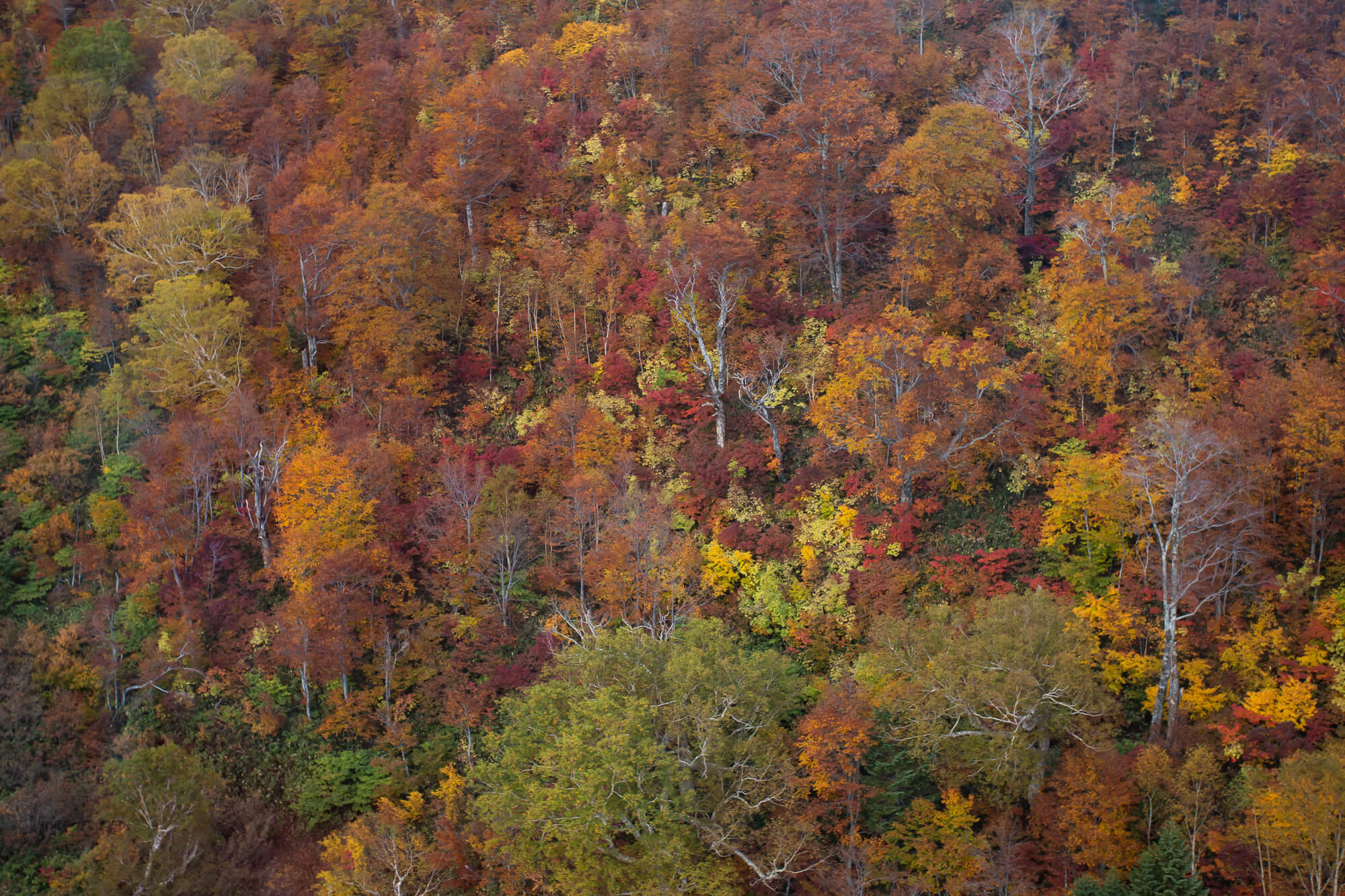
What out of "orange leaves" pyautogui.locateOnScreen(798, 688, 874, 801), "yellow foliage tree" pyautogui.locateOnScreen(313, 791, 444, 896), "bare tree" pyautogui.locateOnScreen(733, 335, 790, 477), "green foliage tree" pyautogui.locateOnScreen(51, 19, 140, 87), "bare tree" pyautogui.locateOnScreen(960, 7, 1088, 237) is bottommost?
"yellow foliage tree" pyautogui.locateOnScreen(313, 791, 444, 896)

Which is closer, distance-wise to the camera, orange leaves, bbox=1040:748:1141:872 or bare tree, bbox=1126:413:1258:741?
orange leaves, bbox=1040:748:1141:872

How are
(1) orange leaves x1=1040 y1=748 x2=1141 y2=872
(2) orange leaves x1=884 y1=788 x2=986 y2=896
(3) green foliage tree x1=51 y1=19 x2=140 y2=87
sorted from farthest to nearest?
1. (3) green foliage tree x1=51 y1=19 x2=140 y2=87
2. (2) orange leaves x1=884 y1=788 x2=986 y2=896
3. (1) orange leaves x1=1040 y1=748 x2=1141 y2=872

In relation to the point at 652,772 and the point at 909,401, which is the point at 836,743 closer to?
the point at 652,772

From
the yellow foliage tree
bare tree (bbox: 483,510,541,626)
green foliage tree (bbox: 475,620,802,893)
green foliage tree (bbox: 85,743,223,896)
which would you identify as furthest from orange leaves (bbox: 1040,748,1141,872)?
green foliage tree (bbox: 85,743,223,896)

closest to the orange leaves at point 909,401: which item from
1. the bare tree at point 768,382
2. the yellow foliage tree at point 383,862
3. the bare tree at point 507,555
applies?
the bare tree at point 768,382

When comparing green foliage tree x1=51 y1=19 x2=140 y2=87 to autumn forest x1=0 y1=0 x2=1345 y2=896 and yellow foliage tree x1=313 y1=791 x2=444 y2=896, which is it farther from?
yellow foliage tree x1=313 y1=791 x2=444 y2=896

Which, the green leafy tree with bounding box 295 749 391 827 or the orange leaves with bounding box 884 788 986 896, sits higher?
the orange leaves with bounding box 884 788 986 896
